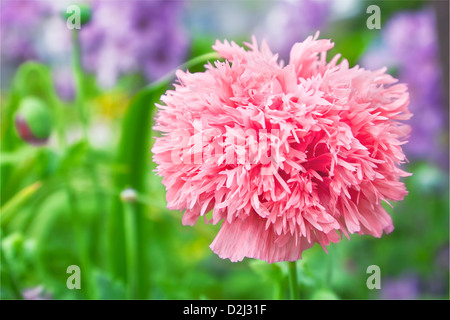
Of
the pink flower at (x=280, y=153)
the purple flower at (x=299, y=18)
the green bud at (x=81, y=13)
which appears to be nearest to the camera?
the pink flower at (x=280, y=153)

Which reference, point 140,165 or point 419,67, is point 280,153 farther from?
point 419,67

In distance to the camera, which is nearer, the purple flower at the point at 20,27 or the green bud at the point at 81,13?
the green bud at the point at 81,13

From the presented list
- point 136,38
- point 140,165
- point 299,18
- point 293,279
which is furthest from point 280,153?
point 299,18

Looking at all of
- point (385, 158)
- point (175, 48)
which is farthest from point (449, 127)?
point (385, 158)

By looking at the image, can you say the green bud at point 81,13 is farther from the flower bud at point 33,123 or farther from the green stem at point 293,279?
the green stem at point 293,279

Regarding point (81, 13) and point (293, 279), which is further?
point (81, 13)

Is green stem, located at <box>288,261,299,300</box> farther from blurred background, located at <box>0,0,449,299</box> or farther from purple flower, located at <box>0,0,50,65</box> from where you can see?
purple flower, located at <box>0,0,50,65</box>

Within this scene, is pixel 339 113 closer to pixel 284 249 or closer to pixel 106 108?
pixel 284 249

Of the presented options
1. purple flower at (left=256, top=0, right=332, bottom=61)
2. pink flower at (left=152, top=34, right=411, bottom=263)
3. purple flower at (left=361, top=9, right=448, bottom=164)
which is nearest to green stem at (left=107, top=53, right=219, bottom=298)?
pink flower at (left=152, top=34, right=411, bottom=263)

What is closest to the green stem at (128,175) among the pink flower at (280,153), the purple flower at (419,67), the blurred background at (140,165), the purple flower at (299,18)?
the blurred background at (140,165)
